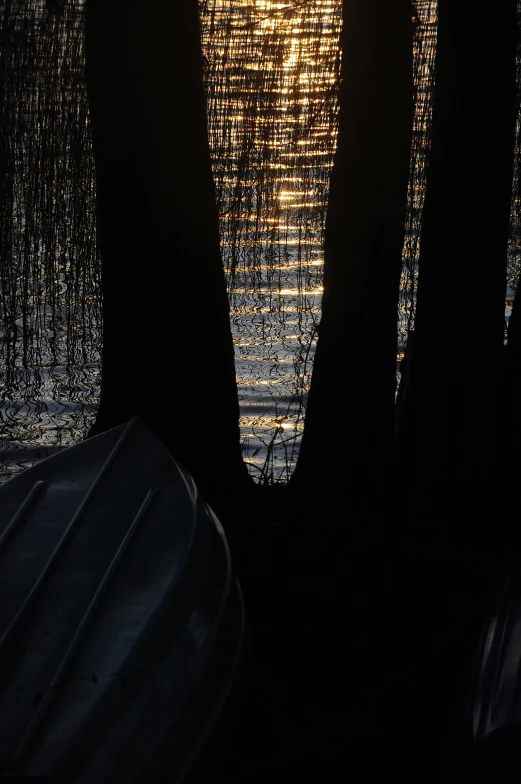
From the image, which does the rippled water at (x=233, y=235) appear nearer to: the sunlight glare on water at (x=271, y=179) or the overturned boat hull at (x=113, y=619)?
the sunlight glare on water at (x=271, y=179)

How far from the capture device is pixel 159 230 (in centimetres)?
430

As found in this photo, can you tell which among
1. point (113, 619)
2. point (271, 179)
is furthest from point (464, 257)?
point (271, 179)

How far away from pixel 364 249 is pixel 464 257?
0.44 metres

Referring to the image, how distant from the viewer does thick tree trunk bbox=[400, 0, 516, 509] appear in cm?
440

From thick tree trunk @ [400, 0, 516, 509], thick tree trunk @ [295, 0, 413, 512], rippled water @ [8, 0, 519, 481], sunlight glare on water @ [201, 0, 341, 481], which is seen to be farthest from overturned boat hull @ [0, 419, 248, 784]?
rippled water @ [8, 0, 519, 481]

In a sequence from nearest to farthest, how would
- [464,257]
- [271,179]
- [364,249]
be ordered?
[364,249] → [464,257] → [271,179]

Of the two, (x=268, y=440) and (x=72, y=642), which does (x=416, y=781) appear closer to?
(x=72, y=642)

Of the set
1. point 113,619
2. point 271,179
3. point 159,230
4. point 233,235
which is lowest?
point 113,619

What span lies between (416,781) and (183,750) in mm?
902

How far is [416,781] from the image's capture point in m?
3.40

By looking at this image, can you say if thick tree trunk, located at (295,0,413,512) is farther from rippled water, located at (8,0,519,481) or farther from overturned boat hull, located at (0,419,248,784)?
rippled water, located at (8,0,519,481)

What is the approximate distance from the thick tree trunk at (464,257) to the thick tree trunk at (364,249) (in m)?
0.23

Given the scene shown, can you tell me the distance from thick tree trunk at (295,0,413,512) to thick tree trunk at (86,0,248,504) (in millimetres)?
424

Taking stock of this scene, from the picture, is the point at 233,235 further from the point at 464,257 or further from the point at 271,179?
the point at 464,257
